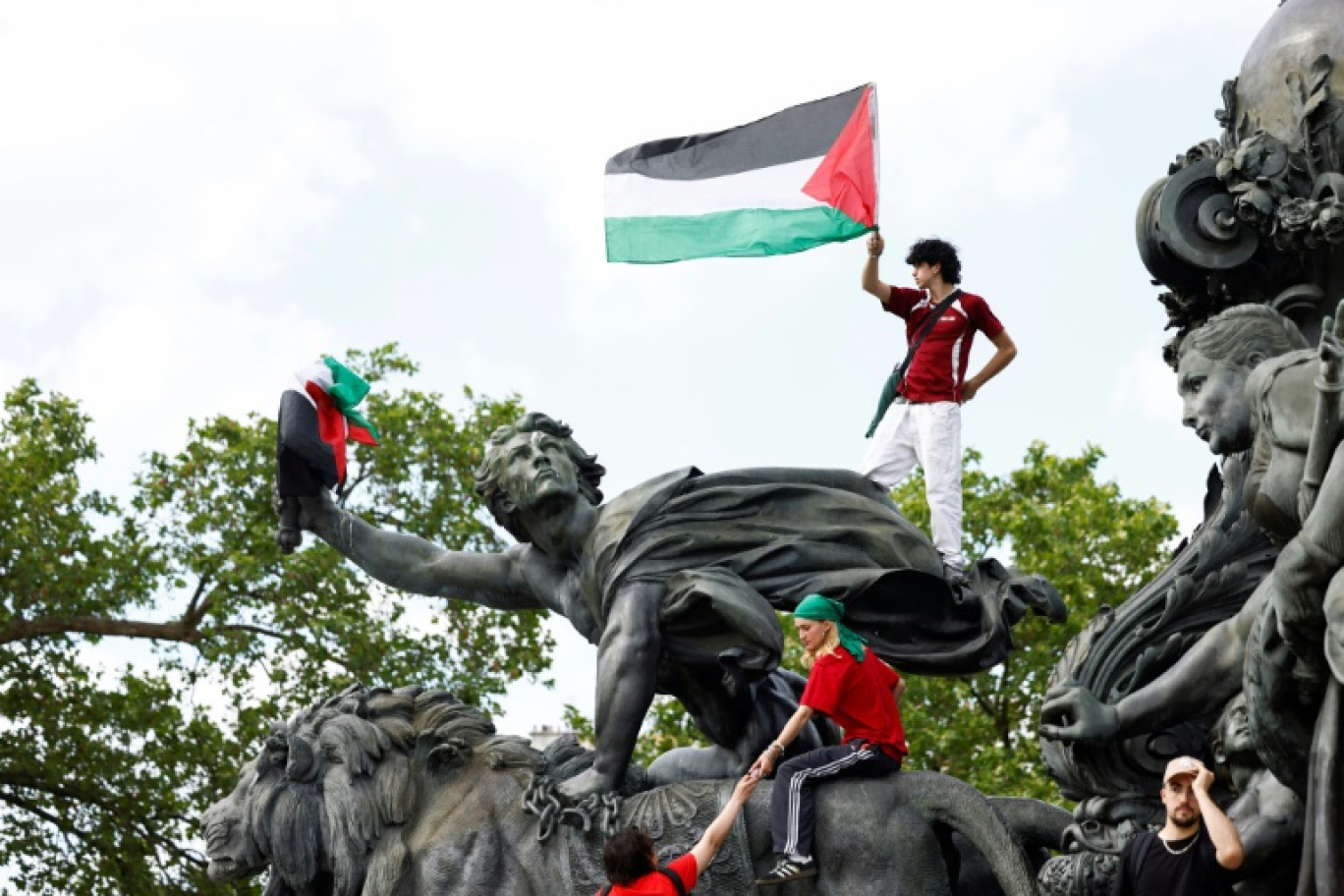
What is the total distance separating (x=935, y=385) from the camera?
1011cm

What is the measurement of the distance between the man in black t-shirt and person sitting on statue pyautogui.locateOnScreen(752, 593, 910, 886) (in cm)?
134

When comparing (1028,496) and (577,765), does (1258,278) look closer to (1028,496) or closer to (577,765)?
(577,765)

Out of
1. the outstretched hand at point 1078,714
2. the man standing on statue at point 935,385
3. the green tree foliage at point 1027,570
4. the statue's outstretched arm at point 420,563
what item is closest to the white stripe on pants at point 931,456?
the man standing on statue at point 935,385

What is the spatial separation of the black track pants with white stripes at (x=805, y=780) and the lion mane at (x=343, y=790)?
3.60ft

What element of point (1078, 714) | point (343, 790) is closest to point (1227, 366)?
point (1078, 714)

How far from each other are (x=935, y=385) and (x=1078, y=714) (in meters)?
1.74

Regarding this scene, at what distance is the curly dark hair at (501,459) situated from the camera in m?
9.88

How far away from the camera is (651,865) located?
800cm

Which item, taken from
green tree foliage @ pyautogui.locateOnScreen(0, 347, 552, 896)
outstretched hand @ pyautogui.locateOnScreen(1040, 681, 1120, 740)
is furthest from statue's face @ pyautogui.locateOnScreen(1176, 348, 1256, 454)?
green tree foliage @ pyautogui.locateOnScreen(0, 347, 552, 896)

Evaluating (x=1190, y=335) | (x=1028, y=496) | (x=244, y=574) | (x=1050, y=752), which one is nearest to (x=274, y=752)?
(x=1050, y=752)

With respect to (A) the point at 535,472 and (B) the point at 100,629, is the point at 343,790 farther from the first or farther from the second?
(B) the point at 100,629

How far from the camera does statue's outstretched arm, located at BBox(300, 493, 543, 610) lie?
33.6 feet

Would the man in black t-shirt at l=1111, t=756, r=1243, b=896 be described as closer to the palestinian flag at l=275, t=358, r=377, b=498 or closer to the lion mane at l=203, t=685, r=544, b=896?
the lion mane at l=203, t=685, r=544, b=896

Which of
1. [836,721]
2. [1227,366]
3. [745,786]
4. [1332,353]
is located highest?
[1227,366]
